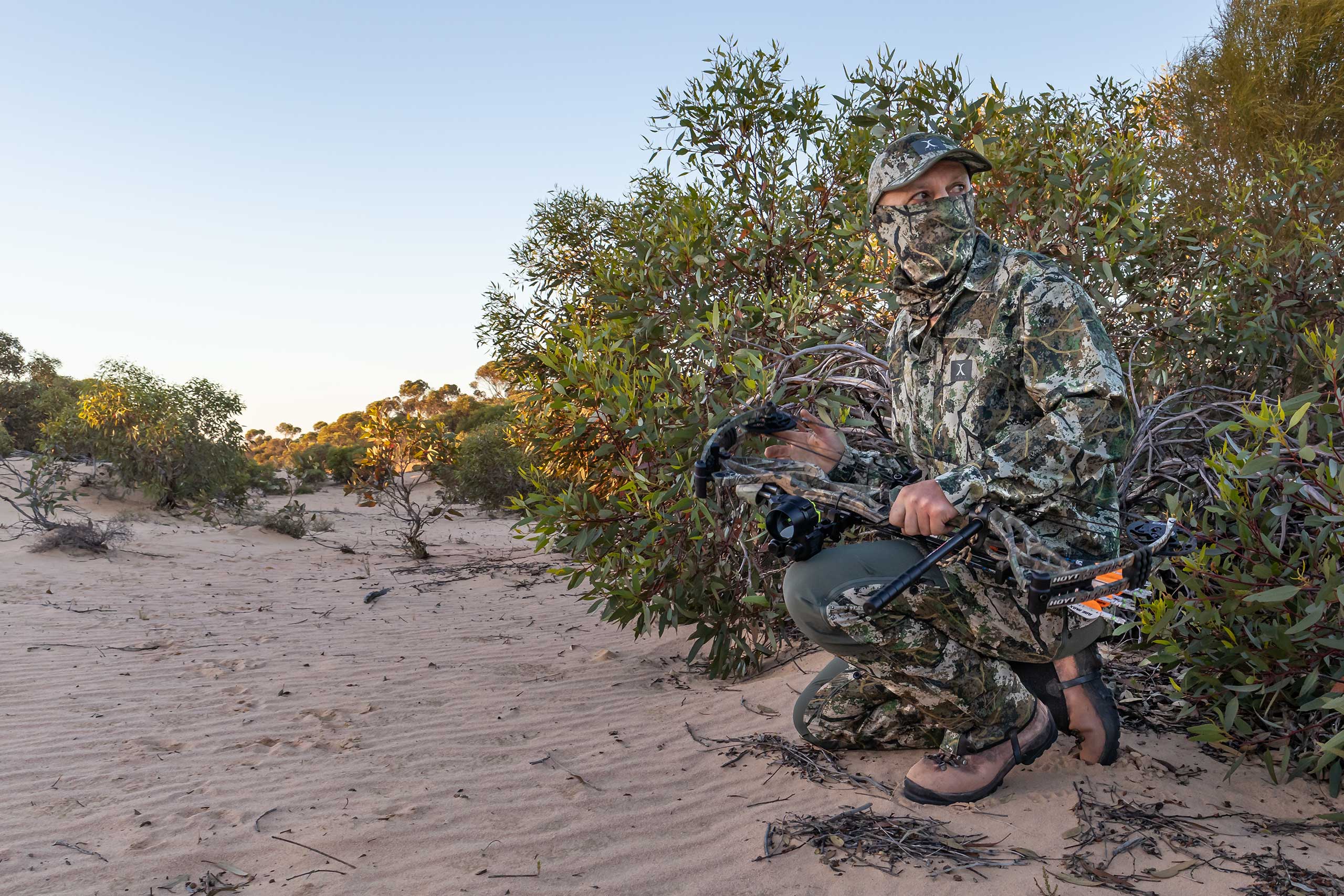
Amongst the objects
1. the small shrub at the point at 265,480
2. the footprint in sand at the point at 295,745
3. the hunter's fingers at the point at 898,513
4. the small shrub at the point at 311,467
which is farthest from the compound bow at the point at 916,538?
the small shrub at the point at 311,467

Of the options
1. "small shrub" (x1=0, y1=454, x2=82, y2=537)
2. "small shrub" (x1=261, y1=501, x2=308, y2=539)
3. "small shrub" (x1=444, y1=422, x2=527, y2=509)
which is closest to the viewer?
"small shrub" (x1=0, y1=454, x2=82, y2=537)

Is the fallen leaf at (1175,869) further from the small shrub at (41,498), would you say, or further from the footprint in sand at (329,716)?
the small shrub at (41,498)

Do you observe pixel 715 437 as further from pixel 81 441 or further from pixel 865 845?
pixel 81 441

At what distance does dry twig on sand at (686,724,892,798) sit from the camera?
271cm

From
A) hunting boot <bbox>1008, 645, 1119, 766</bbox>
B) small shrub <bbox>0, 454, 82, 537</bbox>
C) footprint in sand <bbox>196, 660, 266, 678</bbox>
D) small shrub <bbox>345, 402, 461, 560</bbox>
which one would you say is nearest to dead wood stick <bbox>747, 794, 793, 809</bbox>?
hunting boot <bbox>1008, 645, 1119, 766</bbox>

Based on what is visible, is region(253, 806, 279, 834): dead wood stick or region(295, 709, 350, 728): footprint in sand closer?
region(253, 806, 279, 834): dead wood stick

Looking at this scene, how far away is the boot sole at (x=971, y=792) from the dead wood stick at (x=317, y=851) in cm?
176

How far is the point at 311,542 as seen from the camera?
11000 millimetres

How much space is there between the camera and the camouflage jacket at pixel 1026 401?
2.21 m

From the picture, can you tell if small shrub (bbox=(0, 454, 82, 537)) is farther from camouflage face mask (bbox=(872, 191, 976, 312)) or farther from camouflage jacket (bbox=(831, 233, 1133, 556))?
camouflage jacket (bbox=(831, 233, 1133, 556))

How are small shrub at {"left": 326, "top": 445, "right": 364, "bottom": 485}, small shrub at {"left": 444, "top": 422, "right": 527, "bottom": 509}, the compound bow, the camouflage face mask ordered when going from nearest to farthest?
the compound bow → the camouflage face mask → small shrub at {"left": 444, "top": 422, "right": 527, "bottom": 509} → small shrub at {"left": 326, "top": 445, "right": 364, "bottom": 485}

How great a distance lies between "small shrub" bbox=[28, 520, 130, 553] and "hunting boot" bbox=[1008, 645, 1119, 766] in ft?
30.6

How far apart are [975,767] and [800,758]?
682 millimetres

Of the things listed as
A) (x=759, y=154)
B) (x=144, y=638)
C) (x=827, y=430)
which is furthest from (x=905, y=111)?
(x=144, y=638)
